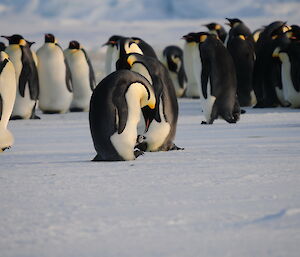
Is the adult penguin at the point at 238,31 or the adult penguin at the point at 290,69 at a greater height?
the adult penguin at the point at 238,31

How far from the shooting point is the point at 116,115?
4969mm

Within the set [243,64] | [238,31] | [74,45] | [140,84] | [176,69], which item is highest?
[140,84]

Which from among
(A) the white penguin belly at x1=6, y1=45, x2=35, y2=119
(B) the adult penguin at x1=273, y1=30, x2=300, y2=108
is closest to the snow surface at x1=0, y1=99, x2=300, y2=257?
(A) the white penguin belly at x1=6, y1=45, x2=35, y2=119

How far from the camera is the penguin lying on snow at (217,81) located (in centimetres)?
778

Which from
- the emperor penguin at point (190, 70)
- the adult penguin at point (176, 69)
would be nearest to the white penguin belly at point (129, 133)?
the emperor penguin at point (190, 70)

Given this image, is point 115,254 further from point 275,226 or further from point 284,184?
point 284,184

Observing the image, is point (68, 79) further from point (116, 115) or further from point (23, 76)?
point (116, 115)

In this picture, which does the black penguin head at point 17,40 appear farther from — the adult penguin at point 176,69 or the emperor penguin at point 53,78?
the adult penguin at point 176,69

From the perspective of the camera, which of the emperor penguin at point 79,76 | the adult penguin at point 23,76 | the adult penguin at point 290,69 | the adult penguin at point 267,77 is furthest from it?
the emperor penguin at point 79,76

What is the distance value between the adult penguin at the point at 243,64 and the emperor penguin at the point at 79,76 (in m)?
2.03

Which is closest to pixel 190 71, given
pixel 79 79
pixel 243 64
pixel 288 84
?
pixel 243 64

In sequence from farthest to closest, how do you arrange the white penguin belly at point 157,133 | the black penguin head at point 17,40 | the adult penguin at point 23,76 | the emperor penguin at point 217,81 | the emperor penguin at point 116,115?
the black penguin head at point 17,40, the adult penguin at point 23,76, the emperor penguin at point 217,81, the white penguin belly at point 157,133, the emperor penguin at point 116,115

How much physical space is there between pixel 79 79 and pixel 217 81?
3.53m

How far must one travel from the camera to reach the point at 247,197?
11.6ft
